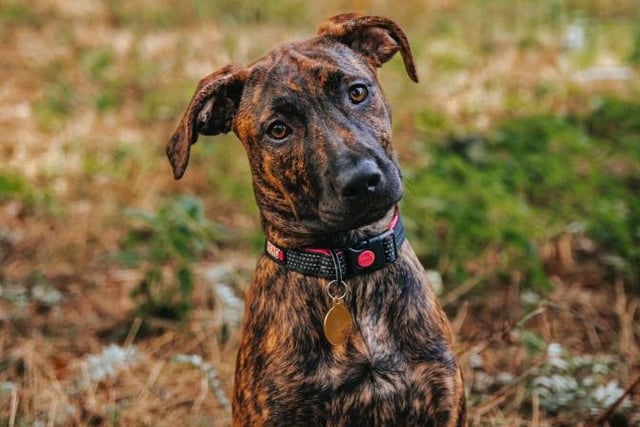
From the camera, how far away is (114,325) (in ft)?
17.5

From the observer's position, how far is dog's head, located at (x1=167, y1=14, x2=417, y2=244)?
9.68 ft

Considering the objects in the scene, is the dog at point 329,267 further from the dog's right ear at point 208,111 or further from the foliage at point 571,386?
the foliage at point 571,386

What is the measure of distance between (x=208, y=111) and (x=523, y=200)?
310 cm

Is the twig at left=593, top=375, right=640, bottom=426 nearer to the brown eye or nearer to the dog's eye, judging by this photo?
the brown eye

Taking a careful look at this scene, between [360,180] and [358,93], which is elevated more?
[358,93]

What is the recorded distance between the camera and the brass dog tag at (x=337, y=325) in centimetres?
305

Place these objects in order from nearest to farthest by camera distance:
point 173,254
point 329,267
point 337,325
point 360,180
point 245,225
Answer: point 360,180
point 337,325
point 329,267
point 173,254
point 245,225

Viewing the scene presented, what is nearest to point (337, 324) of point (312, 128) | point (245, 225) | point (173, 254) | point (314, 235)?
point (314, 235)

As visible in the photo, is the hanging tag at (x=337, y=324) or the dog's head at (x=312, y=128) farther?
the hanging tag at (x=337, y=324)

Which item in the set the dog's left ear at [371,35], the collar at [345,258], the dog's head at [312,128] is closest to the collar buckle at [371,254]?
the collar at [345,258]

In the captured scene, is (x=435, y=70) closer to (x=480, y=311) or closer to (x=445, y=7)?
(x=445, y=7)

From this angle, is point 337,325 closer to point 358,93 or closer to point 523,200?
point 358,93

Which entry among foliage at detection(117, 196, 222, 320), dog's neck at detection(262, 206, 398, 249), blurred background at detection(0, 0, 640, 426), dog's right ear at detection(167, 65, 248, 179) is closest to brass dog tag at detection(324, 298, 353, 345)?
dog's neck at detection(262, 206, 398, 249)

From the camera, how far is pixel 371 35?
369 cm
